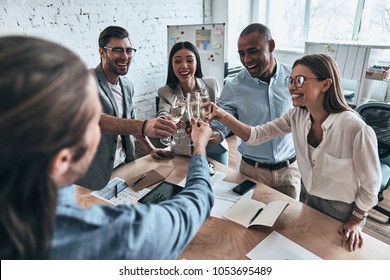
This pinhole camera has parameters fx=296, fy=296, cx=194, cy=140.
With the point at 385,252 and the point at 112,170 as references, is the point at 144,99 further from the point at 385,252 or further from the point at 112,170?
the point at 385,252

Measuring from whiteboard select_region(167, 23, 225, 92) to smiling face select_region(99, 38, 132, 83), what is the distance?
226cm

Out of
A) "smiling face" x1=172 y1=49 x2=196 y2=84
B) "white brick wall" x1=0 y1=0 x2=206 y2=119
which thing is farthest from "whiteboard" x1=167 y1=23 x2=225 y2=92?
"smiling face" x1=172 y1=49 x2=196 y2=84

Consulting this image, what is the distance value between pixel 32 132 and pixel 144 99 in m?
3.84

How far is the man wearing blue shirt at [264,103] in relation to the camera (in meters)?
1.80

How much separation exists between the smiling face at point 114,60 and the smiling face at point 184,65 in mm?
350

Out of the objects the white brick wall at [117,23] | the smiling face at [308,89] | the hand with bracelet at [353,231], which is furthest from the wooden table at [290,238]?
the white brick wall at [117,23]

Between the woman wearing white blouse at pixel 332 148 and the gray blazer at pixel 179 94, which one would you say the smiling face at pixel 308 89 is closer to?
the woman wearing white blouse at pixel 332 148

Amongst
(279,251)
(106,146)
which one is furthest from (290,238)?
(106,146)

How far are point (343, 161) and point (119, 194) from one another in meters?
1.07

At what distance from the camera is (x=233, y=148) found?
13.7 feet

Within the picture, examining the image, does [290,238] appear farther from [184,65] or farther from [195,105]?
[184,65]

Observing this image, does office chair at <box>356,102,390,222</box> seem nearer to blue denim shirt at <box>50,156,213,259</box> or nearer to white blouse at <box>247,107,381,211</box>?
white blouse at <box>247,107,381,211</box>

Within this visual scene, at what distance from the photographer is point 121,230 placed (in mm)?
610

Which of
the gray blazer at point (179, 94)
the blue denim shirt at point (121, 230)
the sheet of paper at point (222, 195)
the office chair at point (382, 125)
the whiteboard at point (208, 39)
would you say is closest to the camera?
the blue denim shirt at point (121, 230)
